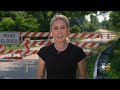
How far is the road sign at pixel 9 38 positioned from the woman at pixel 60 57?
3976 millimetres

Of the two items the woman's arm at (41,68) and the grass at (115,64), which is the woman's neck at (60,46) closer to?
the woman's arm at (41,68)

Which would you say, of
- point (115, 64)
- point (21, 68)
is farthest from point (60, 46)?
point (21, 68)

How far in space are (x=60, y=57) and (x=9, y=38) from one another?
4.40 m

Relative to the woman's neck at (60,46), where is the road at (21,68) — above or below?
below

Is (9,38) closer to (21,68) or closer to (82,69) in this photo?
(21,68)

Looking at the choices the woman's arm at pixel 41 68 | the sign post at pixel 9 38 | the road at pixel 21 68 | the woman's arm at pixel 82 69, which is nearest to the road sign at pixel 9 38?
the sign post at pixel 9 38

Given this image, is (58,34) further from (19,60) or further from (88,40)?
(19,60)

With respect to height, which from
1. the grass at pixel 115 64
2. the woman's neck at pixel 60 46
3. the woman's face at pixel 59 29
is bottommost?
the grass at pixel 115 64

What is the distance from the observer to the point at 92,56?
9.37m

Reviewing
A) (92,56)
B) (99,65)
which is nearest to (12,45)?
(92,56)

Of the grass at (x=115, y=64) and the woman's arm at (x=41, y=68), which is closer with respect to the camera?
the woman's arm at (x=41, y=68)

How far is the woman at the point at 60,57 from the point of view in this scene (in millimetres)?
3285

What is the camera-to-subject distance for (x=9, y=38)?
7.53 m
